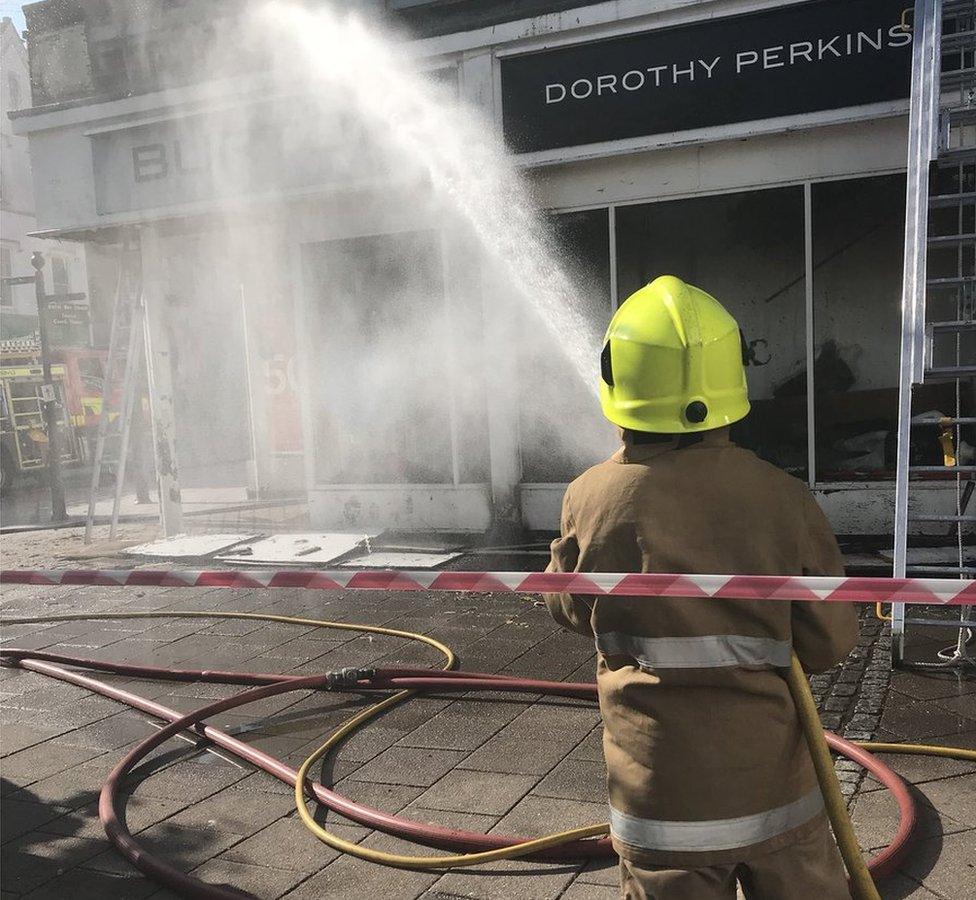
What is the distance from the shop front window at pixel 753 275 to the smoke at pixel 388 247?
2.77 ft

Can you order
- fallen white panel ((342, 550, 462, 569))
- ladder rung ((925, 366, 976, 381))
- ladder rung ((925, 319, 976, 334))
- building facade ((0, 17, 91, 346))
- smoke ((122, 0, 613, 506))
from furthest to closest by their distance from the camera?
building facade ((0, 17, 91, 346)) → smoke ((122, 0, 613, 506)) → fallen white panel ((342, 550, 462, 569)) → ladder rung ((925, 319, 976, 334)) → ladder rung ((925, 366, 976, 381))

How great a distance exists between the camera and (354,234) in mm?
9516

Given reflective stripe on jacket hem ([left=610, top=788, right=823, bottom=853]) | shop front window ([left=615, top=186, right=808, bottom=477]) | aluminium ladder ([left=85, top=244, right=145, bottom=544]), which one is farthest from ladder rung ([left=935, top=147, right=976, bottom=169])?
aluminium ladder ([left=85, top=244, right=145, bottom=544])

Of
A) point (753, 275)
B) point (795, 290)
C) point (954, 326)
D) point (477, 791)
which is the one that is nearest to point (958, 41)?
point (954, 326)

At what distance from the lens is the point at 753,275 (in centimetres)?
962

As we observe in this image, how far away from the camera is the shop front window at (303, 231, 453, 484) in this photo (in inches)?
372

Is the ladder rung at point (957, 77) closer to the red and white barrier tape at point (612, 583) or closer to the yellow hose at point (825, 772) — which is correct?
the red and white barrier tape at point (612, 583)

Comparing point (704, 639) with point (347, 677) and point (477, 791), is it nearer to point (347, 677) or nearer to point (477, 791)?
point (477, 791)

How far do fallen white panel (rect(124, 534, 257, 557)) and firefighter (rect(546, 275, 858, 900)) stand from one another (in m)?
7.78

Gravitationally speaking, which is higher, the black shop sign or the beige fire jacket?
the black shop sign

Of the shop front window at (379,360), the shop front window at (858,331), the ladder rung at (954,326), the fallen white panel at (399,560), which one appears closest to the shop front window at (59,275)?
the shop front window at (379,360)

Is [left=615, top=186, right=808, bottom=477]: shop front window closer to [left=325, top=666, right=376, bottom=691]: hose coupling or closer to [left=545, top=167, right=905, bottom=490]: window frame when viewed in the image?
[left=545, top=167, right=905, bottom=490]: window frame

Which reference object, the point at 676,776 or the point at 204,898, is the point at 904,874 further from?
the point at 204,898

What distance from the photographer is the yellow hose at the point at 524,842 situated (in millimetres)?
1871
